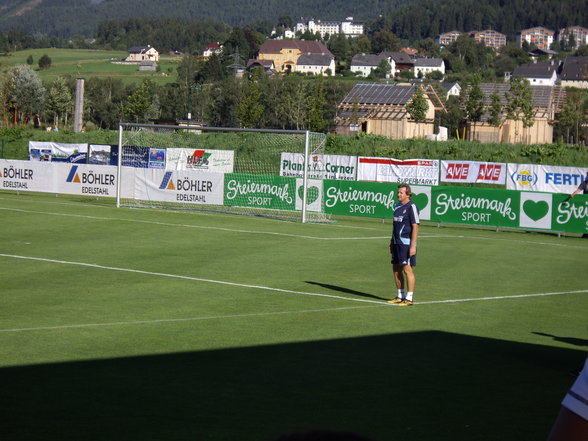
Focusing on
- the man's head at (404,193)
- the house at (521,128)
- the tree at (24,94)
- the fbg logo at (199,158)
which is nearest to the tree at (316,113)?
the house at (521,128)

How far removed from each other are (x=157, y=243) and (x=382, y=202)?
11.4m

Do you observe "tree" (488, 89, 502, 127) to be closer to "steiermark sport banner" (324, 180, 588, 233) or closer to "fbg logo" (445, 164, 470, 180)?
"fbg logo" (445, 164, 470, 180)

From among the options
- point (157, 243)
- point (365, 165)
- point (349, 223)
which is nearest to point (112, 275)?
point (157, 243)

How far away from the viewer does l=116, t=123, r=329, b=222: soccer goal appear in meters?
33.1

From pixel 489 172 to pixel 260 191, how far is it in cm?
1519

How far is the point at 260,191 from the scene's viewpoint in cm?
3372

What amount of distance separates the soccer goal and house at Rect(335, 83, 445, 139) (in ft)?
158

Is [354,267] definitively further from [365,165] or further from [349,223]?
[365,165]

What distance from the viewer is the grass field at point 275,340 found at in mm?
8875

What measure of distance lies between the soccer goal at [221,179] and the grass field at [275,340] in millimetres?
8286

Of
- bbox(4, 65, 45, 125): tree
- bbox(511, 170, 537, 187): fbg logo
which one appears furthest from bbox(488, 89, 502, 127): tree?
bbox(4, 65, 45, 125): tree

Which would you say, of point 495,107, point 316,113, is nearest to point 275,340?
point 495,107

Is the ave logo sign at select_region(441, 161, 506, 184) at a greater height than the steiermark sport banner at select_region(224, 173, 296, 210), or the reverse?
the ave logo sign at select_region(441, 161, 506, 184)

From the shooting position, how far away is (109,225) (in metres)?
28.0
